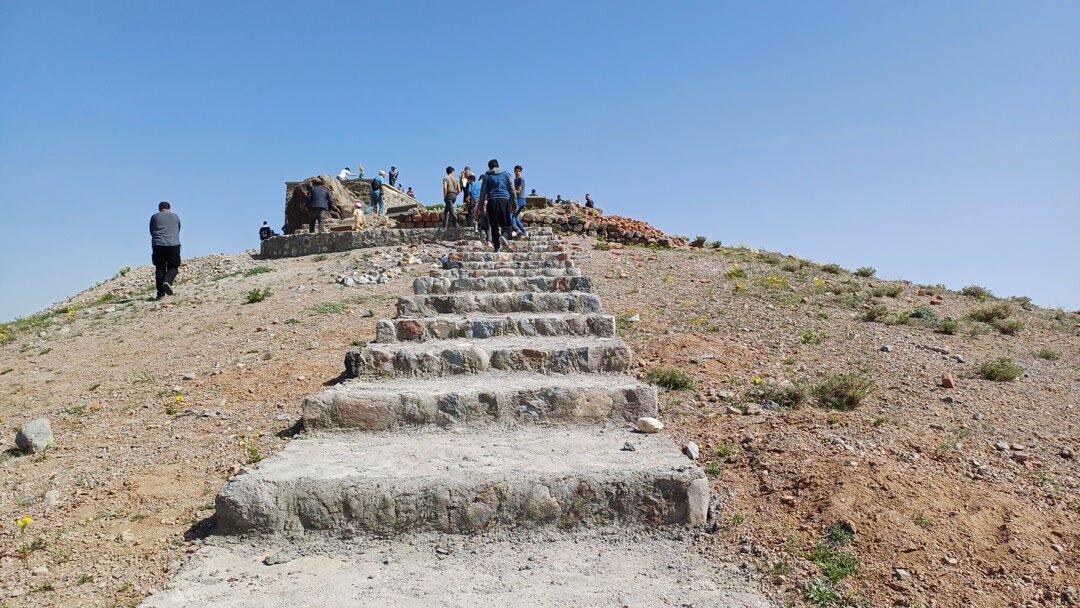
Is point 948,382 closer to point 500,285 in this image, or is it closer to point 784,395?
point 784,395

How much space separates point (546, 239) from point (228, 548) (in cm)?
1038

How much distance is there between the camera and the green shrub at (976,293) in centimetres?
1066

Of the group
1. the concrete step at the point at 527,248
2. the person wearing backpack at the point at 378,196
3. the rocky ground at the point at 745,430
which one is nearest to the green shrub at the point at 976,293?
the rocky ground at the point at 745,430

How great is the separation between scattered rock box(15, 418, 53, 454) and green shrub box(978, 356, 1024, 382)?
7.73m

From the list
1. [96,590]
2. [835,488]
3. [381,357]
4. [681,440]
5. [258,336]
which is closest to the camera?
[96,590]

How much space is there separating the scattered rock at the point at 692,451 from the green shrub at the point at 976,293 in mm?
9668

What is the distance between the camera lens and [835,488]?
310 cm

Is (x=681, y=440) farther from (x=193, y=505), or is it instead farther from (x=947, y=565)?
(x=193, y=505)

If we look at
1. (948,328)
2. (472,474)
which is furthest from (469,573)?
(948,328)

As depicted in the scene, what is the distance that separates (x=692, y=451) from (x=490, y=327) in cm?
241

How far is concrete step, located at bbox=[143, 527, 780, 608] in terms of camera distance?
243cm

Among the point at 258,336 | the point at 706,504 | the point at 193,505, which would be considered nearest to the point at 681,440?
the point at 706,504

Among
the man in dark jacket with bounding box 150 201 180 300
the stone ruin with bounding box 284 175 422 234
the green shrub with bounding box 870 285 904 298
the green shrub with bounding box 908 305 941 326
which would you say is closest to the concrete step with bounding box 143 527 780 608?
the green shrub with bounding box 908 305 941 326

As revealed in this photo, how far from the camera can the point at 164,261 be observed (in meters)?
10.4
